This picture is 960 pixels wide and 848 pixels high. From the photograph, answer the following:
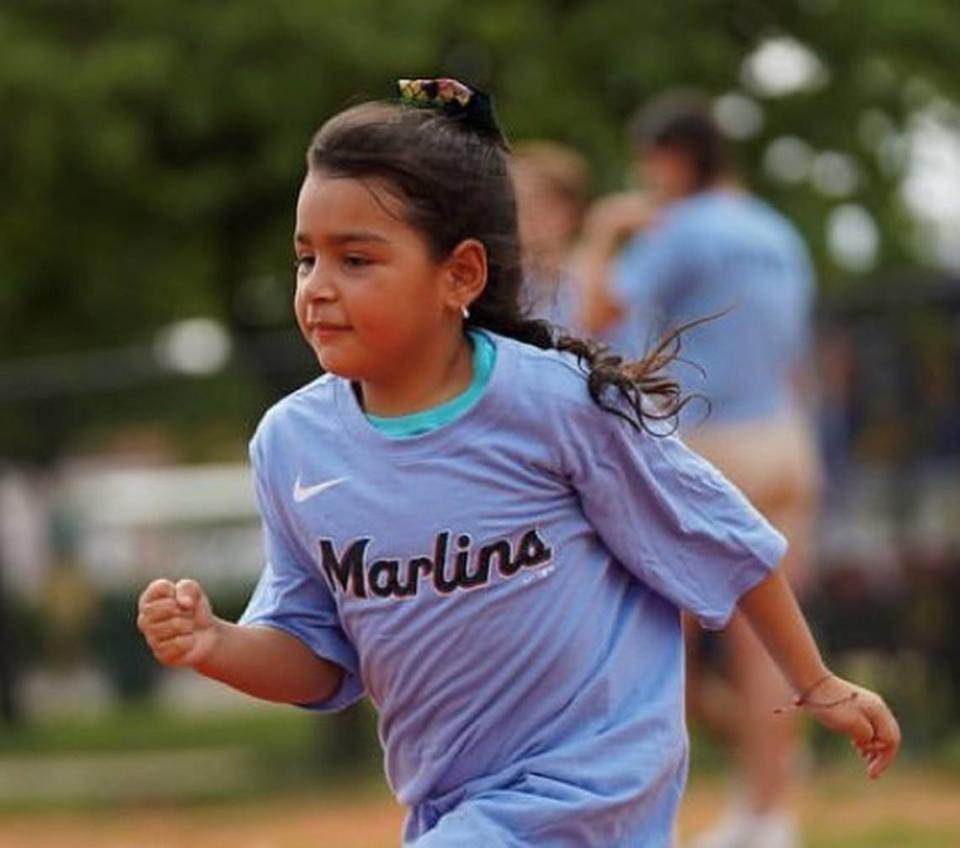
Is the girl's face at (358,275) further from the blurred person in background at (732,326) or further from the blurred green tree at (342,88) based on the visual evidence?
the blurred green tree at (342,88)

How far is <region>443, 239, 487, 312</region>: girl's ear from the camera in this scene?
4.39 meters

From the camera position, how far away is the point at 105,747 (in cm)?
1659

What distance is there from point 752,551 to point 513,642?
1.36ft

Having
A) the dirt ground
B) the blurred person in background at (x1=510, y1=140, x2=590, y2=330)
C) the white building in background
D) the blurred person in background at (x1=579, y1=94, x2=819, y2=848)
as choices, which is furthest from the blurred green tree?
the blurred person in background at (x1=579, y1=94, x2=819, y2=848)

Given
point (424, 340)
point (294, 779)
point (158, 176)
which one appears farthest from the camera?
point (158, 176)

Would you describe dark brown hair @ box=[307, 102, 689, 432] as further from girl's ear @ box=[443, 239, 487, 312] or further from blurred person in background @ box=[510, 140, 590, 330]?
blurred person in background @ box=[510, 140, 590, 330]

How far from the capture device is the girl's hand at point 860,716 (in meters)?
4.51

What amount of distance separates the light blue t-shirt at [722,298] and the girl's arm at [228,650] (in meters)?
3.88

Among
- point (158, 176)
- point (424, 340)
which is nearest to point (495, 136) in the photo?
point (424, 340)

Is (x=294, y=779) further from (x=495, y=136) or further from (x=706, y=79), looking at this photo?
(x=495, y=136)

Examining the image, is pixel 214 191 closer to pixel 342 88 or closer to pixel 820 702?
pixel 342 88

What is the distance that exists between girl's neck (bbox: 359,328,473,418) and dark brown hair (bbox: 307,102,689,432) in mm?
109

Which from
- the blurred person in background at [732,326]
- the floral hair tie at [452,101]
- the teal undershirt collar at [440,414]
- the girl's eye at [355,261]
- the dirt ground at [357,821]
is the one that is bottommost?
the dirt ground at [357,821]

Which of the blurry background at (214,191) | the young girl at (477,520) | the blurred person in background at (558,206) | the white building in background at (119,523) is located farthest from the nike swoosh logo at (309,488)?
the white building in background at (119,523)
